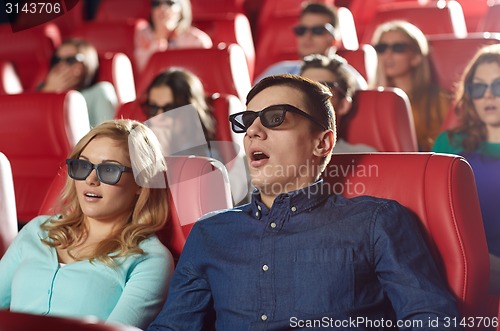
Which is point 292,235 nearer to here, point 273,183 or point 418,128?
point 273,183

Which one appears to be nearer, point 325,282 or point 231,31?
point 325,282

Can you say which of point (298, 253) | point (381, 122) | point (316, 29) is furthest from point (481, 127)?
point (316, 29)

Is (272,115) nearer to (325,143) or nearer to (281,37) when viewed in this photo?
(325,143)

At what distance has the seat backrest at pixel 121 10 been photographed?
648 cm

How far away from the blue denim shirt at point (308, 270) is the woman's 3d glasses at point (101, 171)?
0.95 feet

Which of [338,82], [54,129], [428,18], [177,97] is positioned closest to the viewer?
[54,129]

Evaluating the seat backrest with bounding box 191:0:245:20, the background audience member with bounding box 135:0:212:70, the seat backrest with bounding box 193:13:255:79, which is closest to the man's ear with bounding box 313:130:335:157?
the background audience member with bounding box 135:0:212:70

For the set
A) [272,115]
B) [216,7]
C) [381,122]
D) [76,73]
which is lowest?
[381,122]

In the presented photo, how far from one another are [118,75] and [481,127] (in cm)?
216

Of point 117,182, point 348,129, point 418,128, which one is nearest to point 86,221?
point 117,182

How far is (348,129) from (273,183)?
1243 mm

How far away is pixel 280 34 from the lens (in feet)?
17.3

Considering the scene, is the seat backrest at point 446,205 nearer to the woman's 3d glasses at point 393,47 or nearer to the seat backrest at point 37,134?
the seat backrest at point 37,134

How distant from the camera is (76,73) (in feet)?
14.5
